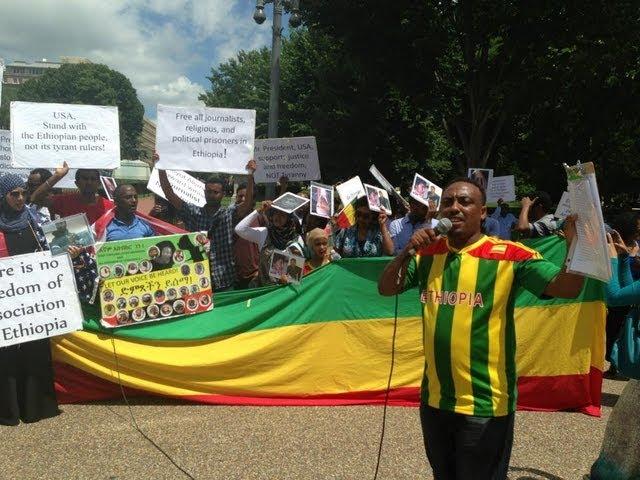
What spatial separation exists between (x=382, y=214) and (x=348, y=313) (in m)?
1.11

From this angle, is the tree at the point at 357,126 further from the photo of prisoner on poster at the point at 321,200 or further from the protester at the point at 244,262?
the protester at the point at 244,262

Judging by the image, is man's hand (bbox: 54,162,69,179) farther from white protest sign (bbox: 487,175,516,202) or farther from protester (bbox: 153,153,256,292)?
white protest sign (bbox: 487,175,516,202)

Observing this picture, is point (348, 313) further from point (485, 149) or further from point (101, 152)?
point (485, 149)

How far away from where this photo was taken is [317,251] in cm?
511

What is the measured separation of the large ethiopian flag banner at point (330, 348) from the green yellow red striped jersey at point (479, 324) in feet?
8.74

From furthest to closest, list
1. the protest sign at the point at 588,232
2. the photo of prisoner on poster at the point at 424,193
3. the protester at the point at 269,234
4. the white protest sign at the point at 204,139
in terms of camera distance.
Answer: the photo of prisoner on poster at the point at 424,193, the white protest sign at the point at 204,139, the protester at the point at 269,234, the protest sign at the point at 588,232

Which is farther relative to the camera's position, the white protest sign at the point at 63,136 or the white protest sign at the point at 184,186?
the white protest sign at the point at 184,186

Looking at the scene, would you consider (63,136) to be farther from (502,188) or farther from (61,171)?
(502,188)

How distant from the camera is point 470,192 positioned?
238cm

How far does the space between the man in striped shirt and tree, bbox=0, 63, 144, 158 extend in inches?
3322

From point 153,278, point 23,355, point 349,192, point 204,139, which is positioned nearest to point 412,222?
point 349,192

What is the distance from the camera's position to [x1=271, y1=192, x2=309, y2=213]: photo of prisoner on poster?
5141 millimetres

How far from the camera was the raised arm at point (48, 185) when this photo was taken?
550cm

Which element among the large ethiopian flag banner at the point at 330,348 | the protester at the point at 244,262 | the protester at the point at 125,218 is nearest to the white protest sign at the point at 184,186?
the protester at the point at 125,218
